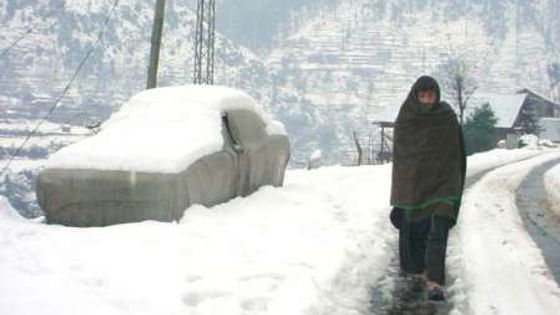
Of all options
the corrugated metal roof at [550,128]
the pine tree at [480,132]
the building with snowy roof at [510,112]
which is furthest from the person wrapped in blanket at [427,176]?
the corrugated metal roof at [550,128]

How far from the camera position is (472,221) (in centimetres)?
1034

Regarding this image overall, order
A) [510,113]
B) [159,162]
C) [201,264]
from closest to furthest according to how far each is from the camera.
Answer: [201,264]
[159,162]
[510,113]

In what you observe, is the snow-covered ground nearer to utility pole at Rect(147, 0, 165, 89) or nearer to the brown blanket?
the brown blanket

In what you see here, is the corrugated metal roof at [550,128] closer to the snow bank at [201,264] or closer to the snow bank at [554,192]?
the snow bank at [554,192]

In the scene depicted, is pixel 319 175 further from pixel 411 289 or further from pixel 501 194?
pixel 411 289

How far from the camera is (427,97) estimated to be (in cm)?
656

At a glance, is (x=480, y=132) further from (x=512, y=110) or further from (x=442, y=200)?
(x=442, y=200)

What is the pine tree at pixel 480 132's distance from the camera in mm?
52500

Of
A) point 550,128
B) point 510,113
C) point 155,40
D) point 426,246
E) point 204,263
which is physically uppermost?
point 155,40

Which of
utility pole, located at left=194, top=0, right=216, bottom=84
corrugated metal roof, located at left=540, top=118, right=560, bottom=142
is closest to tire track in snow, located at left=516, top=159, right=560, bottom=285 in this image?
utility pole, located at left=194, top=0, right=216, bottom=84

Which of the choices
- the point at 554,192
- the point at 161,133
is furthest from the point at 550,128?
the point at 161,133

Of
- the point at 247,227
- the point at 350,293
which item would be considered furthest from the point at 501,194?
the point at 350,293

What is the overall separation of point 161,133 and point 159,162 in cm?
112

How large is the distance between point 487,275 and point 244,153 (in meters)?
4.25
